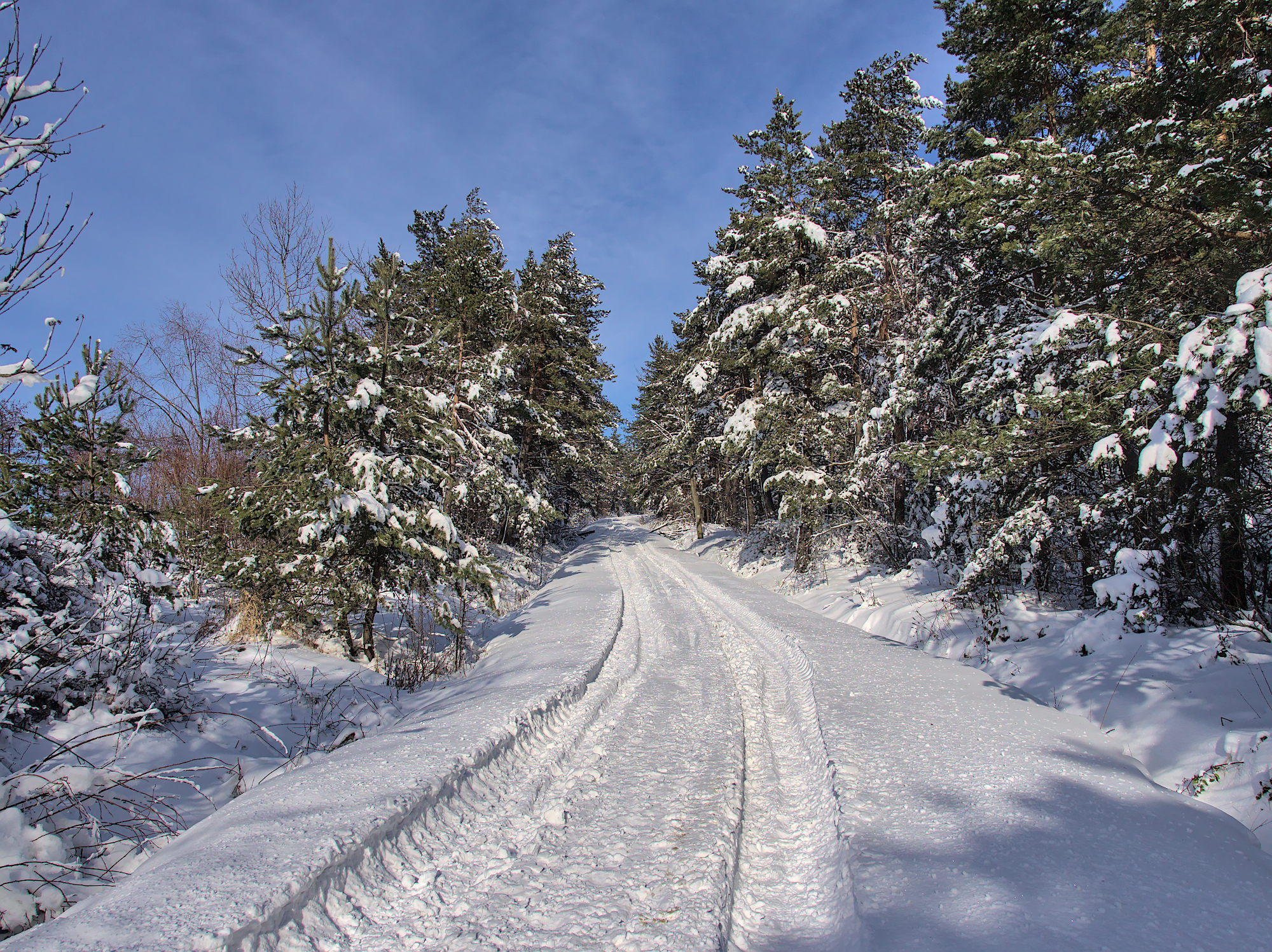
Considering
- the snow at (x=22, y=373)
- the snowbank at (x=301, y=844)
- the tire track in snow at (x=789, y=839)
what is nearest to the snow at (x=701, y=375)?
the tire track in snow at (x=789, y=839)

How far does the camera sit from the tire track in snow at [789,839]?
7.89 feet

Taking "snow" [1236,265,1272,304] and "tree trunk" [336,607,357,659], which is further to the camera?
"tree trunk" [336,607,357,659]

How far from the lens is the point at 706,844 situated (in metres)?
2.96

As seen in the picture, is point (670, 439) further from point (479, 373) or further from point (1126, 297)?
point (1126, 297)

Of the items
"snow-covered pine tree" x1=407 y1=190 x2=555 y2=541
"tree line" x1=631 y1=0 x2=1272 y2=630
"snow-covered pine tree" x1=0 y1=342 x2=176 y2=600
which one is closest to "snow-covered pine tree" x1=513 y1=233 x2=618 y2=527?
"snow-covered pine tree" x1=407 y1=190 x2=555 y2=541

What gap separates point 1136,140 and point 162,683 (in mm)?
11437

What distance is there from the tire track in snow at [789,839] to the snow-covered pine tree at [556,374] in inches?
516

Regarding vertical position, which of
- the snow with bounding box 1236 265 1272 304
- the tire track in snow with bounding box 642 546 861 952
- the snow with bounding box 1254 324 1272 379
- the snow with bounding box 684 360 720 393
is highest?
the snow with bounding box 684 360 720 393

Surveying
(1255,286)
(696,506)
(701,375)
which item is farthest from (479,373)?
(696,506)

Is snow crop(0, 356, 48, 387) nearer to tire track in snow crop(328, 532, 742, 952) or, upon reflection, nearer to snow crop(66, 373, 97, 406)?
snow crop(66, 373, 97, 406)

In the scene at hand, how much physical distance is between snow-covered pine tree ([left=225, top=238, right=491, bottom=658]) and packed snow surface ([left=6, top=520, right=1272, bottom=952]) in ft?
8.64

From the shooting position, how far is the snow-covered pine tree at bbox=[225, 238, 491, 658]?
664cm

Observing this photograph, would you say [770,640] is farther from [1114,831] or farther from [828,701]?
[1114,831]

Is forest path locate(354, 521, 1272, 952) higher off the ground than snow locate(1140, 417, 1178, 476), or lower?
lower
